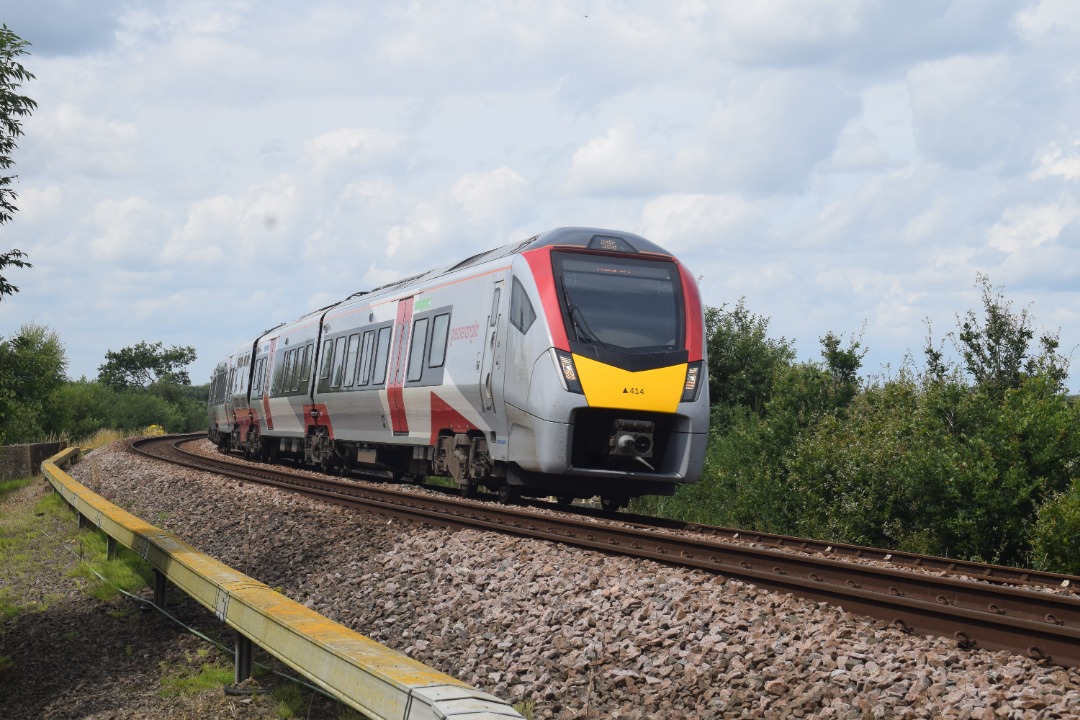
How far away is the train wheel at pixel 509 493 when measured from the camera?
1380cm

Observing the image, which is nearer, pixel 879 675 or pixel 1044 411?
pixel 879 675

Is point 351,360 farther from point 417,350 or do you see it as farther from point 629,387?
point 629,387

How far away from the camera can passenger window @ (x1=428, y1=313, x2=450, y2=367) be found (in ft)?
48.6

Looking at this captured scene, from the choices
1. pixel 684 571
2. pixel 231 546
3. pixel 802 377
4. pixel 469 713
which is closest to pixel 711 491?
pixel 802 377

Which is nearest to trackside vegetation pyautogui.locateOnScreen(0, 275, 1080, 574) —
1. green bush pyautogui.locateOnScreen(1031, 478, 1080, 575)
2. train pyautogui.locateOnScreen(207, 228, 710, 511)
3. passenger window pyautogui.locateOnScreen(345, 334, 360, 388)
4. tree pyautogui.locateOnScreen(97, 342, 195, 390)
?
green bush pyautogui.locateOnScreen(1031, 478, 1080, 575)

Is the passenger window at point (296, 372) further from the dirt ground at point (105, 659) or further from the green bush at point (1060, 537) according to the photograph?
the green bush at point (1060, 537)

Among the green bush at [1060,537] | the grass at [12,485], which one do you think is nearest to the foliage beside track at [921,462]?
the green bush at [1060,537]

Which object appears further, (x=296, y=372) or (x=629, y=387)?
(x=296, y=372)

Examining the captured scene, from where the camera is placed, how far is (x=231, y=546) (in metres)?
11.5

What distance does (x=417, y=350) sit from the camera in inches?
622

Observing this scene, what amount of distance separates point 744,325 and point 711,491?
11.9 metres

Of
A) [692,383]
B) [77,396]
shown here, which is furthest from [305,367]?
[77,396]

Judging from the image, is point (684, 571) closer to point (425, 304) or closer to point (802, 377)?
point (425, 304)

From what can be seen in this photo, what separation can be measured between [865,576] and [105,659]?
5431mm
